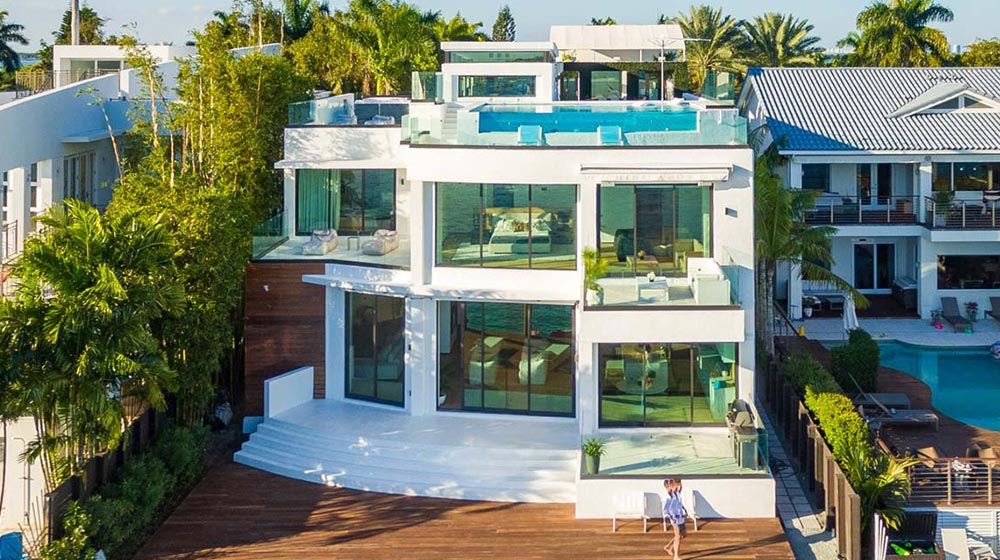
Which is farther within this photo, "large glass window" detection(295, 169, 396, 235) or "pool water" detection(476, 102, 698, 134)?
"large glass window" detection(295, 169, 396, 235)

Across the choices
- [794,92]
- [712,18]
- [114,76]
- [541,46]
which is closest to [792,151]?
[794,92]

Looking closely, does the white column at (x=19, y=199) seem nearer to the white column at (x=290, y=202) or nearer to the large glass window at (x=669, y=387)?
the white column at (x=290, y=202)

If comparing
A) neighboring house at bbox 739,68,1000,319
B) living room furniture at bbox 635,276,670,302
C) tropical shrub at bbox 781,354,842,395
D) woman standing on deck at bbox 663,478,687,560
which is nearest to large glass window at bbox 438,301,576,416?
living room furniture at bbox 635,276,670,302

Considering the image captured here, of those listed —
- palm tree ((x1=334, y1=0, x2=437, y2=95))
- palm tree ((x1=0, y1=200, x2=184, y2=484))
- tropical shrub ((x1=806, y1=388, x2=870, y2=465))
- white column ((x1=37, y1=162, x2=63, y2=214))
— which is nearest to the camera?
palm tree ((x1=0, y1=200, x2=184, y2=484))

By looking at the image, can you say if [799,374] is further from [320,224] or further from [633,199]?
[320,224]

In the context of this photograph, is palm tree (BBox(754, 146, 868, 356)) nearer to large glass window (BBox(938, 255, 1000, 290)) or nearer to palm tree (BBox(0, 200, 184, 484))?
large glass window (BBox(938, 255, 1000, 290))

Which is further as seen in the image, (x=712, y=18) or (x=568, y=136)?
(x=712, y=18)
